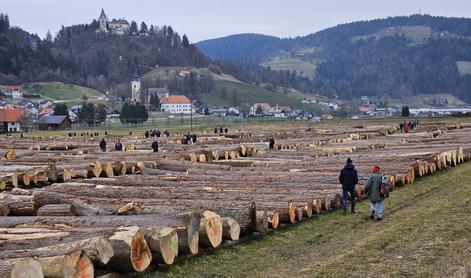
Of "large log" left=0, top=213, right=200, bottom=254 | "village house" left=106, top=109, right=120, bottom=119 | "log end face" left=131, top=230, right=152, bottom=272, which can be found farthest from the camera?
"village house" left=106, top=109, right=120, bottom=119

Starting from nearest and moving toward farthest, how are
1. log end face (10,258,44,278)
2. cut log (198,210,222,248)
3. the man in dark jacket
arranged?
log end face (10,258,44,278) < cut log (198,210,222,248) < the man in dark jacket

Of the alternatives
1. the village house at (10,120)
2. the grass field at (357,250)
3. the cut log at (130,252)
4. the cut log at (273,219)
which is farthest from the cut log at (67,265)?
the village house at (10,120)

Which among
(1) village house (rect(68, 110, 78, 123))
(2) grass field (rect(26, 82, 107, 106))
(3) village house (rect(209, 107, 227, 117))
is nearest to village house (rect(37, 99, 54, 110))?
(2) grass field (rect(26, 82, 107, 106))

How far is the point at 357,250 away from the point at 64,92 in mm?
170288

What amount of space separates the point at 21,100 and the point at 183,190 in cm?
15344

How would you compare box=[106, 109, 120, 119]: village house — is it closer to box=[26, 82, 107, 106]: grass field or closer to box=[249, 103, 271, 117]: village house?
box=[26, 82, 107, 106]: grass field

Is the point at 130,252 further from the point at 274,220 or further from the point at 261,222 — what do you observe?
the point at 274,220

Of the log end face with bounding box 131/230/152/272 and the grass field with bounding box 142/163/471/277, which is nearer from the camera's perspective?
the log end face with bounding box 131/230/152/272

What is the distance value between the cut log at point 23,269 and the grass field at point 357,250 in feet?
7.45

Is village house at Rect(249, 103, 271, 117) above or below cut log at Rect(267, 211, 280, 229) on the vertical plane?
above

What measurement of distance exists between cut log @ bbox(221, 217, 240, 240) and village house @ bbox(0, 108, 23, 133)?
9575cm

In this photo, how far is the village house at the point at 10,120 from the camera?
331 feet

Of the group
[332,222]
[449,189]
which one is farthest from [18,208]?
[449,189]

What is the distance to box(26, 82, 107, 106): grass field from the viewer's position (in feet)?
550
